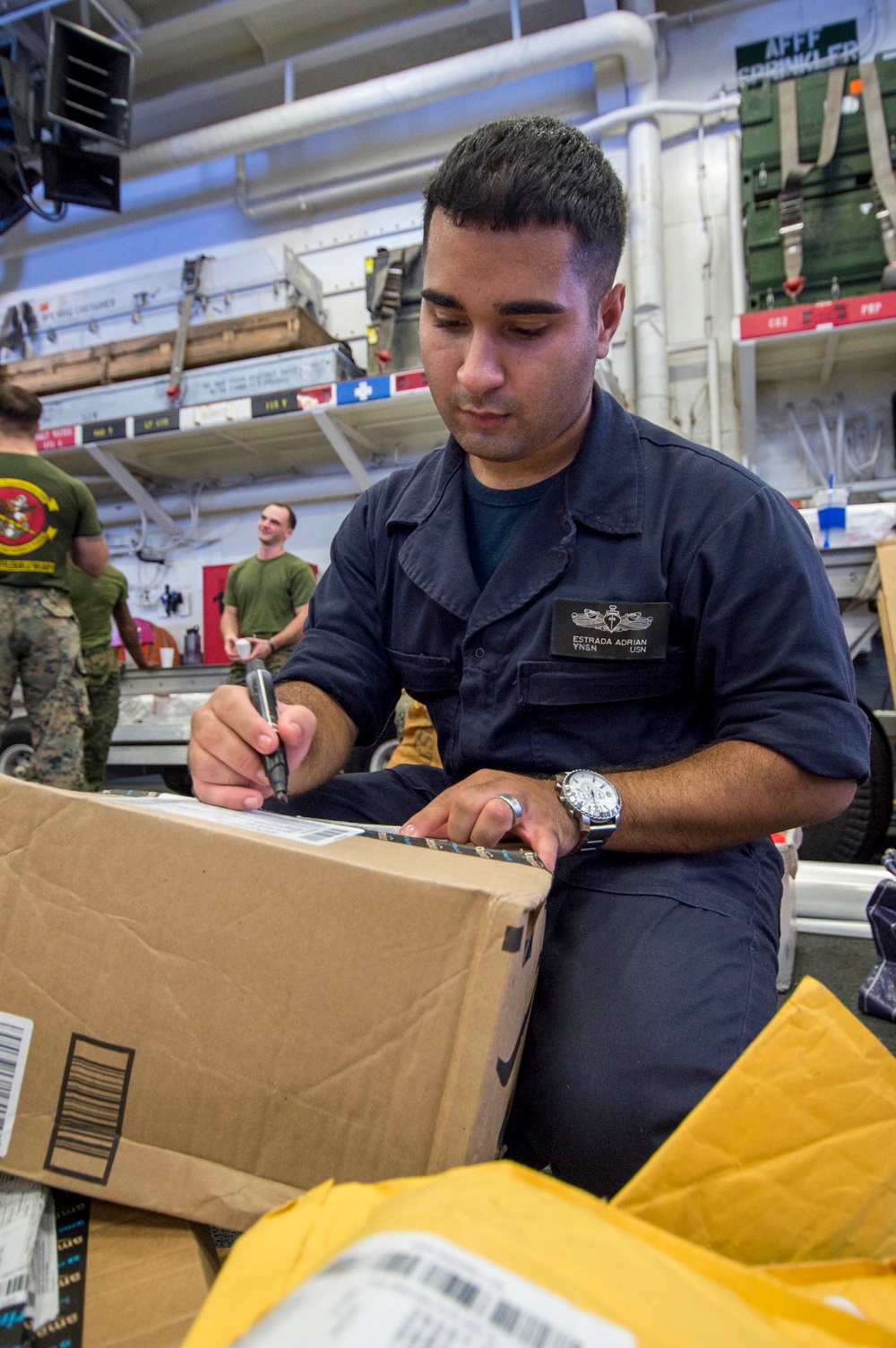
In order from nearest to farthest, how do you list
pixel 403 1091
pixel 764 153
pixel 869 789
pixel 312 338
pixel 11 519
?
pixel 403 1091 → pixel 869 789 → pixel 11 519 → pixel 764 153 → pixel 312 338

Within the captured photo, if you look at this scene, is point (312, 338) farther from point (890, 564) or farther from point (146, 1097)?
point (146, 1097)

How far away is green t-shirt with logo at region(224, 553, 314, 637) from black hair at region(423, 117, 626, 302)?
275cm

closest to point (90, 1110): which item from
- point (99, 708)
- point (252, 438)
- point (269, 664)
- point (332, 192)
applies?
point (99, 708)

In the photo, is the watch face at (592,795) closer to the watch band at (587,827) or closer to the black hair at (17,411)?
the watch band at (587,827)

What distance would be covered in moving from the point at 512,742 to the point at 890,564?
1.36 m

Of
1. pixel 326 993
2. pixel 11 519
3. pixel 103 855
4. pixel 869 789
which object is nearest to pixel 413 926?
pixel 326 993

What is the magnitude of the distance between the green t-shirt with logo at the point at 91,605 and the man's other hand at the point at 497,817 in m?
2.93

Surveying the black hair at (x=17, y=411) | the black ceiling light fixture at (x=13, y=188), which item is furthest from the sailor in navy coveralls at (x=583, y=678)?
the black ceiling light fixture at (x=13, y=188)

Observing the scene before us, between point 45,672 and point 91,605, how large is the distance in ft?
3.04

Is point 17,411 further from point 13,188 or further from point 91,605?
point 13,188

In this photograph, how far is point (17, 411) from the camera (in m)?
2.43

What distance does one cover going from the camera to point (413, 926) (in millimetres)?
414

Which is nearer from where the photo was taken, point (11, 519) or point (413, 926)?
point (413, 926)

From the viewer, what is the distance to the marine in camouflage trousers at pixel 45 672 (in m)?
2.40
